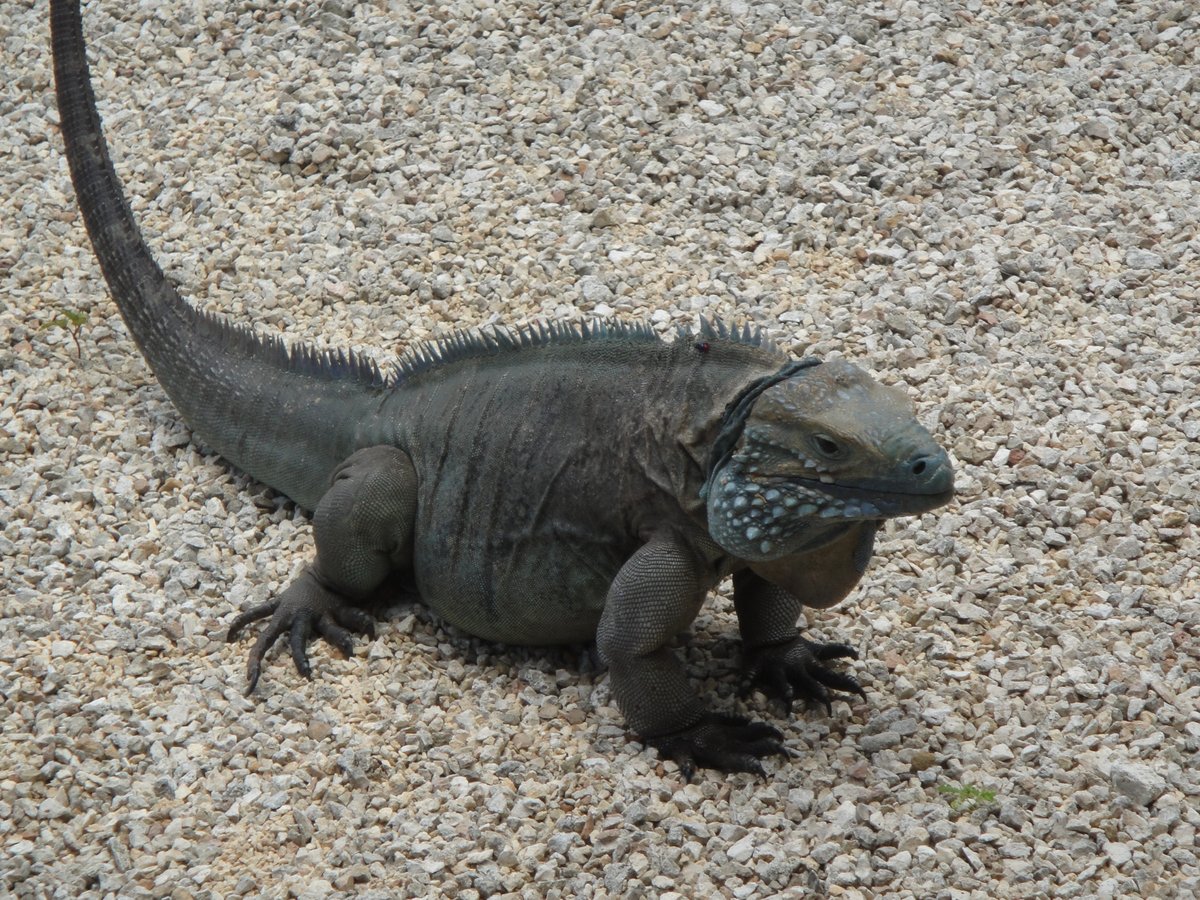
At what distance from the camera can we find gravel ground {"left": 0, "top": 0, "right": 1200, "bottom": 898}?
4422mm

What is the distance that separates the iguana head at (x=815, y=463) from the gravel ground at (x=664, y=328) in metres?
0.93

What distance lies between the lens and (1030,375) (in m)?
6.06

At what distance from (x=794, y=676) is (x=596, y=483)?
974 millimetres

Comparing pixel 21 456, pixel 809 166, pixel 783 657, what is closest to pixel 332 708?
pixel 783 657

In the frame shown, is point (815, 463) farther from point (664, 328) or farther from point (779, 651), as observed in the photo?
point (664, 328)

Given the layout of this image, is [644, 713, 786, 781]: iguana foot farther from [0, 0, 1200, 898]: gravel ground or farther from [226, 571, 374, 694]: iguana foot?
[226, 571, 374, 694]: iguana foot

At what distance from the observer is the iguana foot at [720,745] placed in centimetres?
460

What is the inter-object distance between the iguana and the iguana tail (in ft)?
0.04

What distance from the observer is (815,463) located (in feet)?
13.7

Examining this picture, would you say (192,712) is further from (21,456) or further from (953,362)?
(953,362)

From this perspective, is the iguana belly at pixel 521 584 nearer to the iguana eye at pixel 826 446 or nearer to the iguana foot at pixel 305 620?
the iguana foot at pixel 305 620

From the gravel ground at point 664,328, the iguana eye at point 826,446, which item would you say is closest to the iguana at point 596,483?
the iguana eye at point 826,446

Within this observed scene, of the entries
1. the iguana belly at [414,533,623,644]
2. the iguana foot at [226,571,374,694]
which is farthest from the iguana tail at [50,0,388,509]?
the iguana belly at [414,533,623,644]

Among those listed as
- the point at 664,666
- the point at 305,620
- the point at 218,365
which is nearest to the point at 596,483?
the point at 664,666
